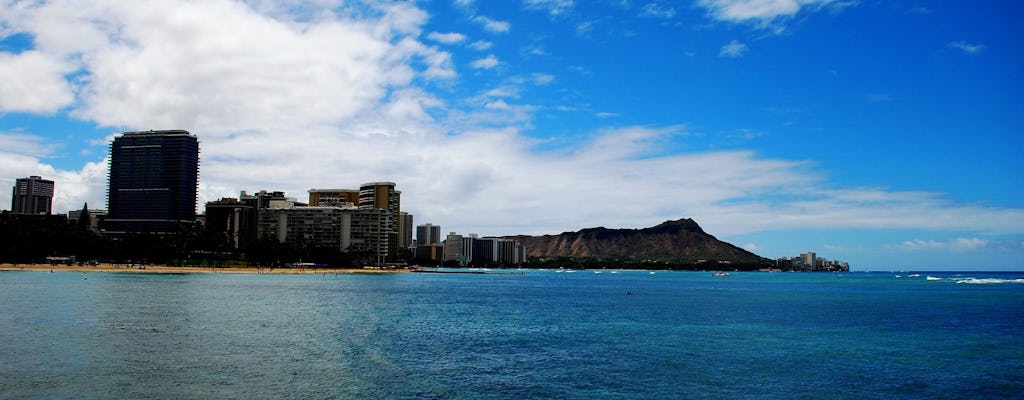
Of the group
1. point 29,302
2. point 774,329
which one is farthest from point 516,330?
point 29,302

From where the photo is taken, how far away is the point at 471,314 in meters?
76.2

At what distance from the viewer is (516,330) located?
6053cm

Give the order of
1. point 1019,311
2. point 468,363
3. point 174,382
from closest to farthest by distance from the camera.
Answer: point 174,382, point 468,363, point 1019,311

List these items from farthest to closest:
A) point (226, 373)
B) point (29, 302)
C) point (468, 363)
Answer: point (29, 302) → point (468, 363) → point (226, 373)

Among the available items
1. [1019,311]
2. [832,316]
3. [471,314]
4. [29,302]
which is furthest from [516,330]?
[1019,311]

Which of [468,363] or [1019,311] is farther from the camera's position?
[1019,311]

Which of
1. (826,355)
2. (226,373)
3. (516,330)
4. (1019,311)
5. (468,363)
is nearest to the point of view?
(226,373)

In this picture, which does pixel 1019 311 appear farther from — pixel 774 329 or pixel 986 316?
pixel 774 329

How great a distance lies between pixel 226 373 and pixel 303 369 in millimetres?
3827

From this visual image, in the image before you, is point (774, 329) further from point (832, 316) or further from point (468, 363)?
point (468, 363)

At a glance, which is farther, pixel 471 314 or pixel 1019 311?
pixel 1019 311

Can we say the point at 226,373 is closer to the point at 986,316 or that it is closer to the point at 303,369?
the point at 303,369

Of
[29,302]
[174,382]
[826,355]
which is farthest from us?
[29,302]

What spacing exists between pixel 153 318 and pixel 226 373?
3001 centimetres
